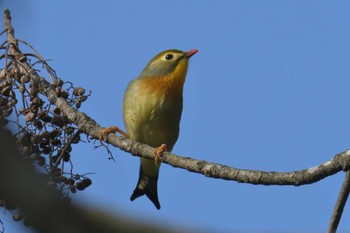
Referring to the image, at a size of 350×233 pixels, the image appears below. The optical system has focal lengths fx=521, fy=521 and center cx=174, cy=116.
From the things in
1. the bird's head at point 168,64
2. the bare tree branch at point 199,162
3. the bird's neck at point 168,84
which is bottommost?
the bare tree branch at point 199,162

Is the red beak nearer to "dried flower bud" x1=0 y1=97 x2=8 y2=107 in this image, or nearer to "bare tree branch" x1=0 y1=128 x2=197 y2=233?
"dried flower bud" x1=0 y1=97 x2=8 y2=107

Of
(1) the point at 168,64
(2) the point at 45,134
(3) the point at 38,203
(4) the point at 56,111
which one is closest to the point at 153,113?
(1) the point at 168,64

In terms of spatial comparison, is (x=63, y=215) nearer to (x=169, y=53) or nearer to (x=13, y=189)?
(x=13, y=189)

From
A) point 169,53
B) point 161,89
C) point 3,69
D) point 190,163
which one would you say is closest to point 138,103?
point 161,89

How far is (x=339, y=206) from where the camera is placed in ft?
8.31

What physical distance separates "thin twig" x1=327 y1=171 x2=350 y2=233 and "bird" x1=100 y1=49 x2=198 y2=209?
108 inches

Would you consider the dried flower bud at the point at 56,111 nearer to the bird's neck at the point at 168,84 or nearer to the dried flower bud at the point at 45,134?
the dried flower bud at the point at 45,134

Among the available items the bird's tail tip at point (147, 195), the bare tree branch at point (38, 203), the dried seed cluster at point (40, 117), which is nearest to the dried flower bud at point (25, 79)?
the dried seed cluster at point (40, 117)

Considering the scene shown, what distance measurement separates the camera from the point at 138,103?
5.42 m

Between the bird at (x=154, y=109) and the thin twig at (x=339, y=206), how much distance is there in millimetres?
2745

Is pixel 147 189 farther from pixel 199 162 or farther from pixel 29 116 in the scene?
pixel 199 162

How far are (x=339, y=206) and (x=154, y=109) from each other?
309cm

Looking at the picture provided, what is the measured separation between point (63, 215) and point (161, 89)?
15.8ft

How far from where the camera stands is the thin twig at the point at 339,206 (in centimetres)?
245
